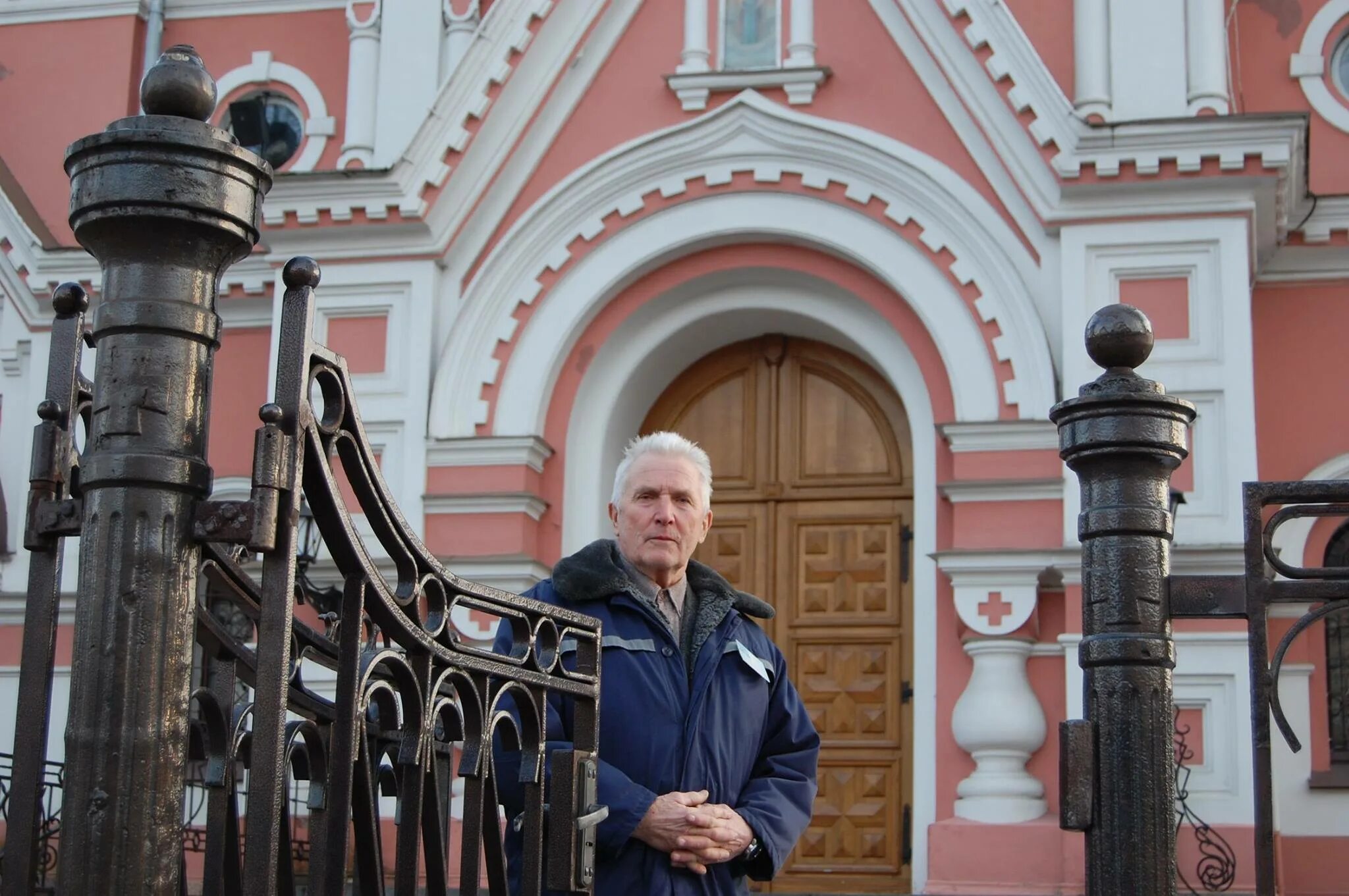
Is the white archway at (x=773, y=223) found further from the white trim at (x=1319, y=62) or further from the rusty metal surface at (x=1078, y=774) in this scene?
the rusty metal surface at (x=1078, y=774)

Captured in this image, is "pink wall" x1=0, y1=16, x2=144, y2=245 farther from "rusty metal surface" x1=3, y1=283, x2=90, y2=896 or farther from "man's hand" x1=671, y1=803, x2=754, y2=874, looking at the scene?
"rusty metal surface" x1=3, y1=283, x2=90, y2=896

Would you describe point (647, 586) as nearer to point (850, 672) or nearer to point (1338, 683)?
point (850, 672)

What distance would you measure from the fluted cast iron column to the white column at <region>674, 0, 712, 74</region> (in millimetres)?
7201

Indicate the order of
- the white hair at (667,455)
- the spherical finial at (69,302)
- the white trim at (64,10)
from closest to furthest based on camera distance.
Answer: the spherical finial at (69,302), the white hair at (667,455), the white trim at (64,10)

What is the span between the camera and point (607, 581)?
4.01 meters

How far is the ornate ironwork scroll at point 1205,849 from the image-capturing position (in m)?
7.78

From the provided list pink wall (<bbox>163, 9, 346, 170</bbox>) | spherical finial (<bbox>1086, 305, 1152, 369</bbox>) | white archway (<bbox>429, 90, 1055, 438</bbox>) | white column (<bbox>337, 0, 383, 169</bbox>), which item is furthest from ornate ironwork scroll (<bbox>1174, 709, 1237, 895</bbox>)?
pink wall (<bbox>163, 9, 346, 170</bbox>)

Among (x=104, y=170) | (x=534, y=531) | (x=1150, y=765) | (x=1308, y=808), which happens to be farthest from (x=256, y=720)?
(x=1308, y=808)

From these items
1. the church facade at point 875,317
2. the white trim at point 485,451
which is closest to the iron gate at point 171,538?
the church facade at point 875,317

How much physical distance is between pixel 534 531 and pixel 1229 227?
12.7 ft

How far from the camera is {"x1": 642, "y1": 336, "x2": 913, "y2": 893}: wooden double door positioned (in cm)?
919

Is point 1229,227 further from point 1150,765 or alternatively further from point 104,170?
point 104,170

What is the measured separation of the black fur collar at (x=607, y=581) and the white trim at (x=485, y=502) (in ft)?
15.8

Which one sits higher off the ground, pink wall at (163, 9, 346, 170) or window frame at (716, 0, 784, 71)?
pink wall at (163, 9, 346, 170)
